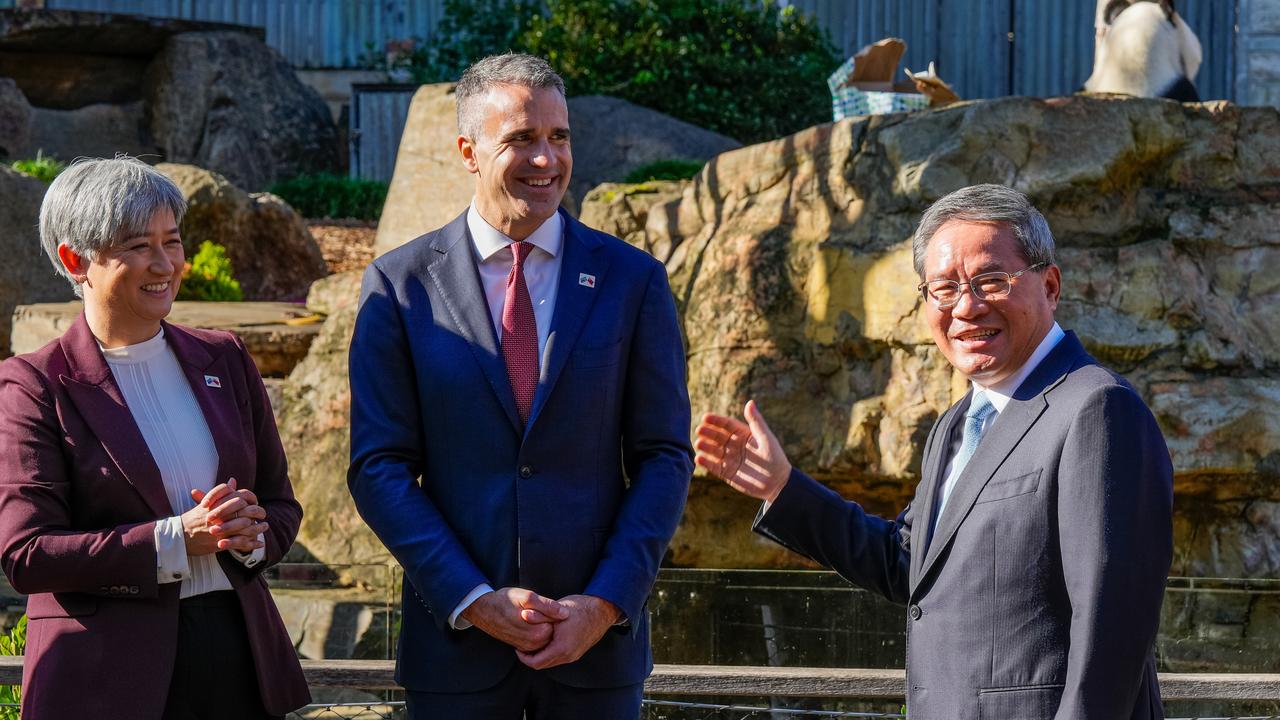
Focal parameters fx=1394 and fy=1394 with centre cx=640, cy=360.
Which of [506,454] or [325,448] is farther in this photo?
[325,448]

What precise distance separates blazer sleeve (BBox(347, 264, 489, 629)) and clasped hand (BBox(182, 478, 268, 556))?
0.72 ft

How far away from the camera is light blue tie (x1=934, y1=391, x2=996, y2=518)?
8.70ft

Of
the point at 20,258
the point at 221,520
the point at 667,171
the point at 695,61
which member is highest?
the point at 695,61

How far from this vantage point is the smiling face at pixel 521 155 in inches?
117

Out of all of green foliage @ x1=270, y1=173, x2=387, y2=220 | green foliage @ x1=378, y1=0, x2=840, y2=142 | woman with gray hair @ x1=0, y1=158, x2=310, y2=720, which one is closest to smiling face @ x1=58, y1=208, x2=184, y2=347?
woman with gray hair @ x1=0, y1=158, x2=310, y2=720

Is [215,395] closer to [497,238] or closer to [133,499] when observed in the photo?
[133,499]

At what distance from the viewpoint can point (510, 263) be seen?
3.09 m

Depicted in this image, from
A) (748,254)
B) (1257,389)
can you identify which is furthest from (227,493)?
(1257,389)

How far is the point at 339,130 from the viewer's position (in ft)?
50.5

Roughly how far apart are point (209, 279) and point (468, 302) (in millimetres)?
6953

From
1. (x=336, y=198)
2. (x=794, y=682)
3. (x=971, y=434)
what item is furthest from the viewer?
(x=336, y=198)

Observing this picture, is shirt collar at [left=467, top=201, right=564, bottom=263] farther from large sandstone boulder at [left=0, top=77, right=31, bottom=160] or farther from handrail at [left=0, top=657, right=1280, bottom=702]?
large sandstone boulder at [left=0, top=77, right=31, bottom=160]

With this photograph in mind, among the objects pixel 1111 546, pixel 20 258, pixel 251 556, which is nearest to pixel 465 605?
pixel 251 556

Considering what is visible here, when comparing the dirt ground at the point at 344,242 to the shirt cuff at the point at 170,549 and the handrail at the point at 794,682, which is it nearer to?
the handrail at the point at 794,682
